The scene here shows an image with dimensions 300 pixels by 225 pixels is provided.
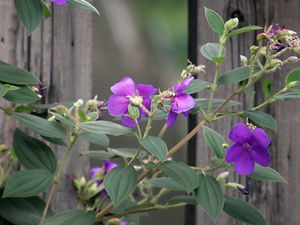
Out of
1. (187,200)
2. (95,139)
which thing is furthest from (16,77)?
(187,200)

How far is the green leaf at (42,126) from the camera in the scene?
140cm

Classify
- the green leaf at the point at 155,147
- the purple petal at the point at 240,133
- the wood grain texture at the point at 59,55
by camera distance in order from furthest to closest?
the wood grain texture at the point at 59,55, the purple petal at the point at 240,133, the green leaf at the point at 155,147

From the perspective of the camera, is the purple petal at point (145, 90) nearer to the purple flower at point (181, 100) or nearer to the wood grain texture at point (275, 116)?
the purple flower at point (181, 100)

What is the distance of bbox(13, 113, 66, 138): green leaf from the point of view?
140 cm

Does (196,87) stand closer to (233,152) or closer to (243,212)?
(233,152)

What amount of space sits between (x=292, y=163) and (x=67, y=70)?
0.65 meters

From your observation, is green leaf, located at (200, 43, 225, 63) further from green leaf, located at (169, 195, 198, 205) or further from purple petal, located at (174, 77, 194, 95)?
green leaf, located at (169, 195, 198, 205)

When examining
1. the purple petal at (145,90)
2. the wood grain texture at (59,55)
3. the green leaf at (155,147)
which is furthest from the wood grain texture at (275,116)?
the green leaf at (155,147)

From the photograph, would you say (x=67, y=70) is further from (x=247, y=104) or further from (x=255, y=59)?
(x=255, y=59)

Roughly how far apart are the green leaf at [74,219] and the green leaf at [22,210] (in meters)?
0.15

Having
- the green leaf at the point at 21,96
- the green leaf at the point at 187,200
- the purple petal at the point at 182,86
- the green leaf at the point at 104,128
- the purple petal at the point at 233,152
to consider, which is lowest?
the green leaf at the point at 187,200

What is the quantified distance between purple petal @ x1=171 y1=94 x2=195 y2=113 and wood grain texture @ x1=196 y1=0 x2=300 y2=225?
0.56 m

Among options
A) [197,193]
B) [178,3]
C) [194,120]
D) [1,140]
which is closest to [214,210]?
[197,193]

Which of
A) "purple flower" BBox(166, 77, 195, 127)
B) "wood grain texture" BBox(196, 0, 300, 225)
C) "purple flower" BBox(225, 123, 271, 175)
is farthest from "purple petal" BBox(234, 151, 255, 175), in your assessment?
"wood grain texture" BBox(196, 0, 300, 225)
